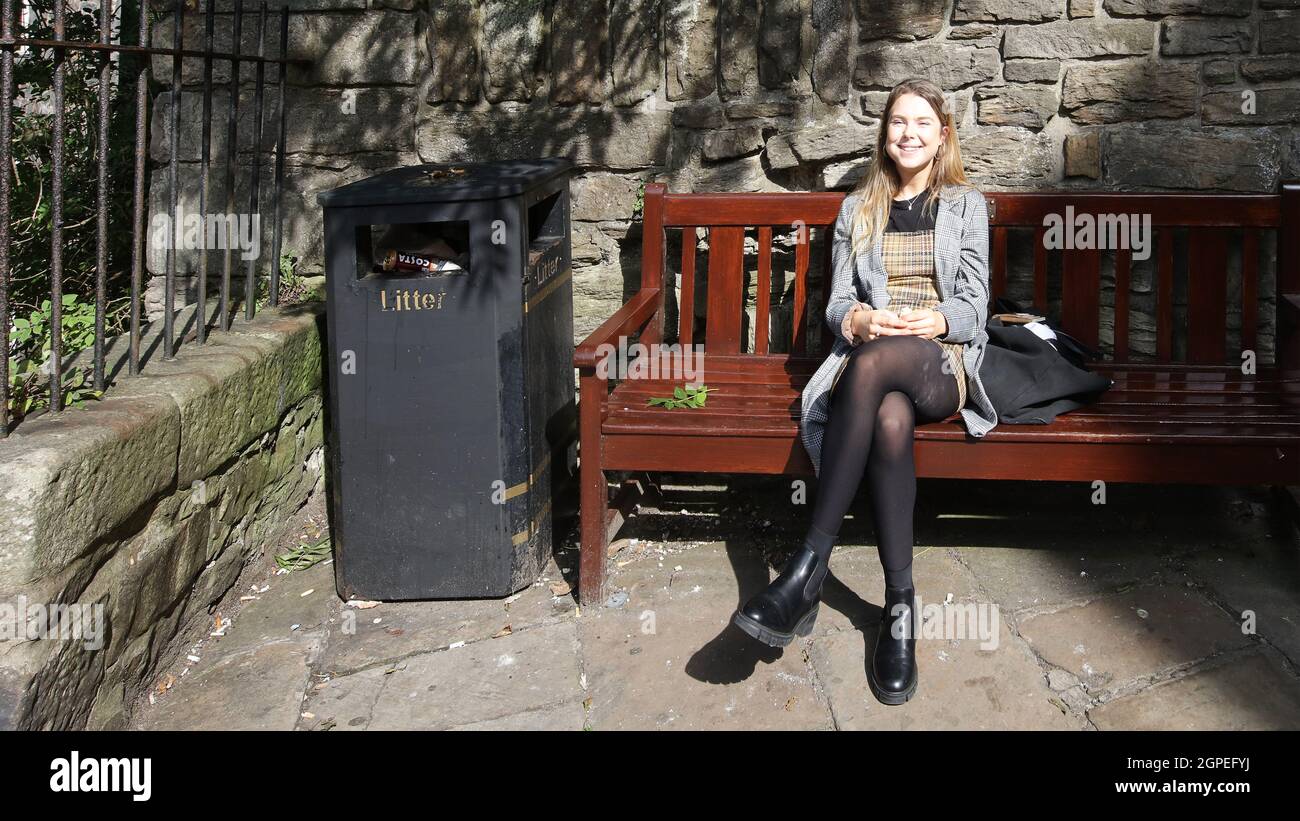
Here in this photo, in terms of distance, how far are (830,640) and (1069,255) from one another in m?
1.58

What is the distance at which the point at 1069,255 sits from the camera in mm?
4031

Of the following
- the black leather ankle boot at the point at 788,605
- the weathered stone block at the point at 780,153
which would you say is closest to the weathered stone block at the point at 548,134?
the weathered stone block at the point at 780,153

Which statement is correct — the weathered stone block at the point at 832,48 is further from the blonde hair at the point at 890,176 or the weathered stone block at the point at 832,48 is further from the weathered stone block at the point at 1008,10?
the blonde hair at the point at 890,176

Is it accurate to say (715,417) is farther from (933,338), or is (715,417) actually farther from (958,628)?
(958,628)

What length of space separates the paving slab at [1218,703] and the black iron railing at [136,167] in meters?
2.65

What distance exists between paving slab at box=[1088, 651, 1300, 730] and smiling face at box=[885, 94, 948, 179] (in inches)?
61.4

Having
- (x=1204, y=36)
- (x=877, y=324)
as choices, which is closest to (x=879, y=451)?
(x=877, y=324)

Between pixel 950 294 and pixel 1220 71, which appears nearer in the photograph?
pixel 950 294

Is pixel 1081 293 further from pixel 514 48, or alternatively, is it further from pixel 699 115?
pixel 514 48

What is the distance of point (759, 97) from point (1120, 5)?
3.94 feet

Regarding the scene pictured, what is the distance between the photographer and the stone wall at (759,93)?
4.03 meters

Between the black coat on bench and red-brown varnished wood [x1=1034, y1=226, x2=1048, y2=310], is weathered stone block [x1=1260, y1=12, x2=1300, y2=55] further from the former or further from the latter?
the black coat on bench

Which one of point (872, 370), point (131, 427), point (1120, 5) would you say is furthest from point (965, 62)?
point (131, 427)

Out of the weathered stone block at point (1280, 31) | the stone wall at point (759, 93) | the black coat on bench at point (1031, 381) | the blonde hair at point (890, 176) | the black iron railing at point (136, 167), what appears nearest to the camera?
the black iron railing at point (136, 167)
